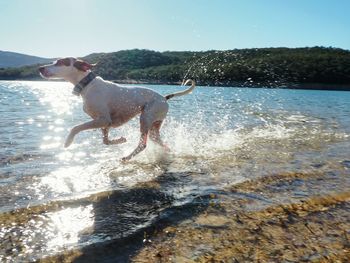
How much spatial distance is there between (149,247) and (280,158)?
4.99m

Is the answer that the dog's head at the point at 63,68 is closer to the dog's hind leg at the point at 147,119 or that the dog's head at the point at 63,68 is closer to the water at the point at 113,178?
the dog's hind leg at the point at 147,119

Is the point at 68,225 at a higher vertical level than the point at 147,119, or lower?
lower

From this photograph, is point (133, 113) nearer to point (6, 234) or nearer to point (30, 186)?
point (30, 186)

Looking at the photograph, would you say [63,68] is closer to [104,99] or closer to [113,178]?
[104,99]

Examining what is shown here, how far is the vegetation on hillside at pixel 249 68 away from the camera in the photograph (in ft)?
240

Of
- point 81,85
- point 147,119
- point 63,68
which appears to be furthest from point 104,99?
point 147,119

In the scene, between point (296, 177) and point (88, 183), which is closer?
point (88, 183)

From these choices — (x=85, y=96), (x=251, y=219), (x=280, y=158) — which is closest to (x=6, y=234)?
(x=251, y=219)

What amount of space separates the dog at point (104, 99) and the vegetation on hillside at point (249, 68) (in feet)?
186

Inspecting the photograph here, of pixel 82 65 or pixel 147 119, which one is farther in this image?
pixel 147 119

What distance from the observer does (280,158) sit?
7770mm

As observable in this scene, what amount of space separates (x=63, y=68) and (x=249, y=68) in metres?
68.0

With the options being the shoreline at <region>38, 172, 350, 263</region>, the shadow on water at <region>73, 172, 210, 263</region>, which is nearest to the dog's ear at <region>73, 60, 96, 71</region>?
the shadow on water at <region>73, 172, 210, 263</region>

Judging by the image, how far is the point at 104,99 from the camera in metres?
6.87
